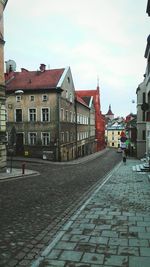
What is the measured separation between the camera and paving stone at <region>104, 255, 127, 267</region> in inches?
254

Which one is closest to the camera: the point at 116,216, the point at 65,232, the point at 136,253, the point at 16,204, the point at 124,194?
the point at 136,253

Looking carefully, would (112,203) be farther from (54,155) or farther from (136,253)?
(54,155)

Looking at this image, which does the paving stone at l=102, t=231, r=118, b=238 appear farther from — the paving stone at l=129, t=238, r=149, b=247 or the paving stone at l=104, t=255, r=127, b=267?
the paving stone at l=104, t=255, r=127, b=267

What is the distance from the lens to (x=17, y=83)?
41.2 metres

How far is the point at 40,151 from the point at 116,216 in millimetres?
29712

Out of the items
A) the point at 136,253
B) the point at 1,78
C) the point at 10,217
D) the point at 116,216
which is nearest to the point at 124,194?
the point at 116,216

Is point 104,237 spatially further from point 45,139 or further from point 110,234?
point 45,139

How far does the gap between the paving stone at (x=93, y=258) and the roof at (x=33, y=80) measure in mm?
32638

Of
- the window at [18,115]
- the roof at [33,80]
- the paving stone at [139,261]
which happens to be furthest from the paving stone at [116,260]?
the window at [18,115]

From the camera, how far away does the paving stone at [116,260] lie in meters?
6.45

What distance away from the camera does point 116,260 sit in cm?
662

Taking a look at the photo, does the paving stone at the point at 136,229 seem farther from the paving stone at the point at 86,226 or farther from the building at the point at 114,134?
the building at the point at 114,134

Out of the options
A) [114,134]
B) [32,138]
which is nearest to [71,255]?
[32,138]

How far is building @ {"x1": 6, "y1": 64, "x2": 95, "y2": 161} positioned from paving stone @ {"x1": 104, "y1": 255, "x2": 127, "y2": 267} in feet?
105
